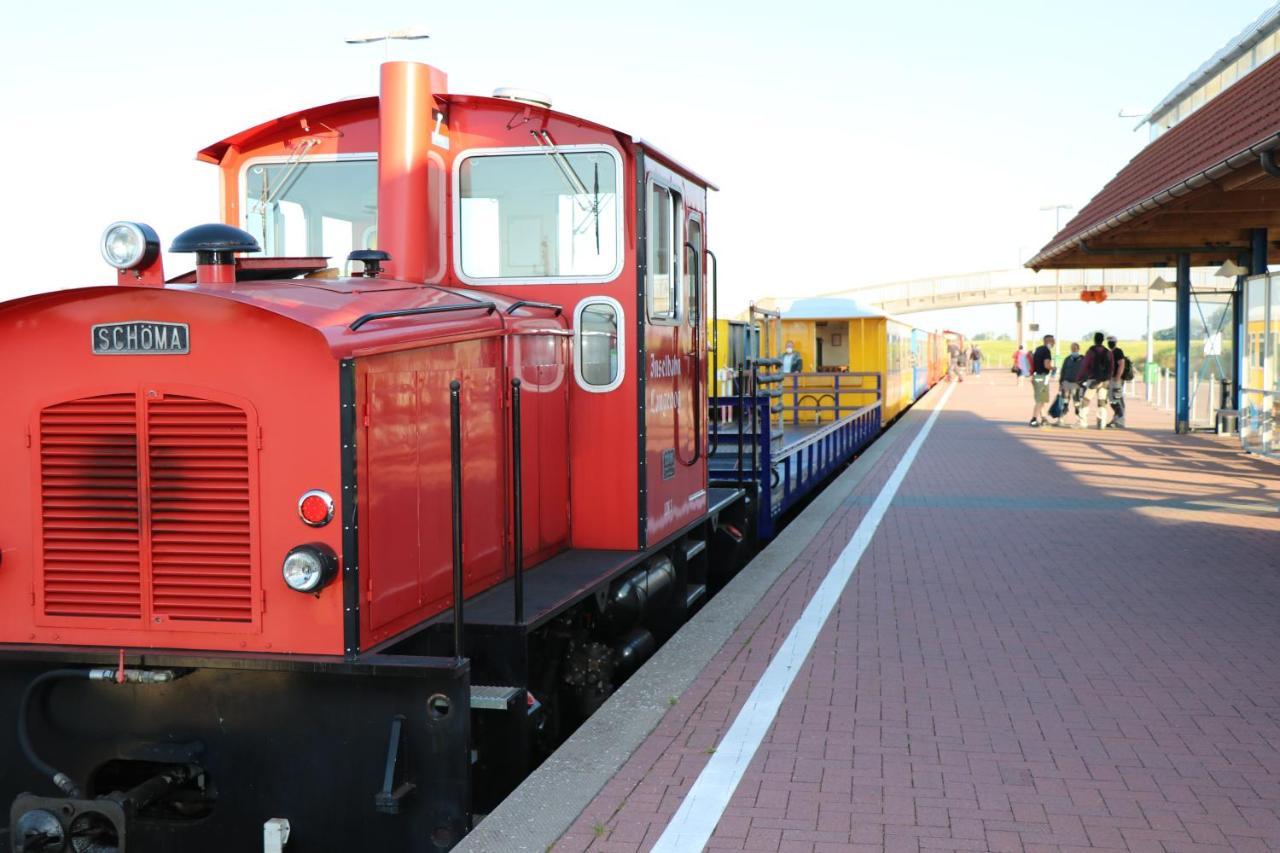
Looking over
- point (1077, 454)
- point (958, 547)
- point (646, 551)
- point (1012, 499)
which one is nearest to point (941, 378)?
point (1077, 454)

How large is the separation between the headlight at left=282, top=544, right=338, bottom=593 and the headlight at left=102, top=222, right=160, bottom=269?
146cm

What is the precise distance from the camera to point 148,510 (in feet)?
14.9

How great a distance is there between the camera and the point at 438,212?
A: 627cm

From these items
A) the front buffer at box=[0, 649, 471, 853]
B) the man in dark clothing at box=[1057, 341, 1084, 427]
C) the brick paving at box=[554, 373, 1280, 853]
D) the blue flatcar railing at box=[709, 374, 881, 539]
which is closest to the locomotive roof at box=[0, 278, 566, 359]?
the front buffer at box=[0, 649, 471, 853]

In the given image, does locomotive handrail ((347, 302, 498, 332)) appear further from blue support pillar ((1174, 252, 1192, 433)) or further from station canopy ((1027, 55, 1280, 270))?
blue support pillar ((1174, 252, 1192, 433))

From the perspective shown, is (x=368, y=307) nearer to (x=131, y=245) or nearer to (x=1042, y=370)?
(x=131, y=245)

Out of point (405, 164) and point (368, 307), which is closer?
point (368, 307)

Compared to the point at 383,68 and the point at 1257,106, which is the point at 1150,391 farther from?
the point at 383,68

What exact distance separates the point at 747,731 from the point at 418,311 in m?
2.41

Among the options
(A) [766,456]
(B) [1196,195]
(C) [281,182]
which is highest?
(B) [1196,195]

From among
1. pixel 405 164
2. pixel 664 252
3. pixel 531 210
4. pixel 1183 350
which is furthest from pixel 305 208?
pixel 1183 350

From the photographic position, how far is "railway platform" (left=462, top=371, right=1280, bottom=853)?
15.1 feet

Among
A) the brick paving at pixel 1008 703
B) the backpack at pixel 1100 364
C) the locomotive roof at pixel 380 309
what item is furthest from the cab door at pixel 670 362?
the backpack at pixel 1100 364

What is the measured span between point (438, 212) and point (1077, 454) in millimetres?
15704
